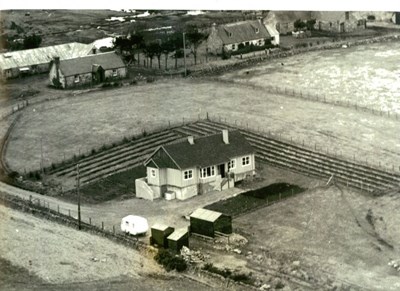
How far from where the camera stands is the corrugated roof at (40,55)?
6197 cm

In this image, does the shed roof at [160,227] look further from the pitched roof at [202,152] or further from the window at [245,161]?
the window at [245,161]

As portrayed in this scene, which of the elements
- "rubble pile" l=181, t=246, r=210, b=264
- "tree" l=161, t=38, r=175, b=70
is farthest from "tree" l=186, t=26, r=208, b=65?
"rubble pile" l=181, t=246, r=210, b=264

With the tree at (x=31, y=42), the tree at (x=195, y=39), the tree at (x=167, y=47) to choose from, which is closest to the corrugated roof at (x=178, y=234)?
the tree at (x=167, y=47)

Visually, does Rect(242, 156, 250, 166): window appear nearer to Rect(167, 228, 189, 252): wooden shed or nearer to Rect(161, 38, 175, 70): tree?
Rect(167, 228, 189, 252): wooden shed

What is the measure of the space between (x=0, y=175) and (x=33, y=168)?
1790mm

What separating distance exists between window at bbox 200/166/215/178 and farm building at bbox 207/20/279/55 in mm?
30340

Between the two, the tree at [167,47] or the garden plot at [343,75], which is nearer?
the garden plot at [343,75]

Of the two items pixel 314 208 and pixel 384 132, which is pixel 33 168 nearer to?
pixel 314 208

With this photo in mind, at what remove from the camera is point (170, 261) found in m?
29.4

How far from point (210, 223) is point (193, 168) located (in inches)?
237

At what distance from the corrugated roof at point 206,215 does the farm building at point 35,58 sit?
32.6 metres

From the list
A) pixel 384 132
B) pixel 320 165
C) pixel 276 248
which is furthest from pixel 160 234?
pixel 384 132

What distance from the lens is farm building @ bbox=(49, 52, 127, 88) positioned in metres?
58.3
